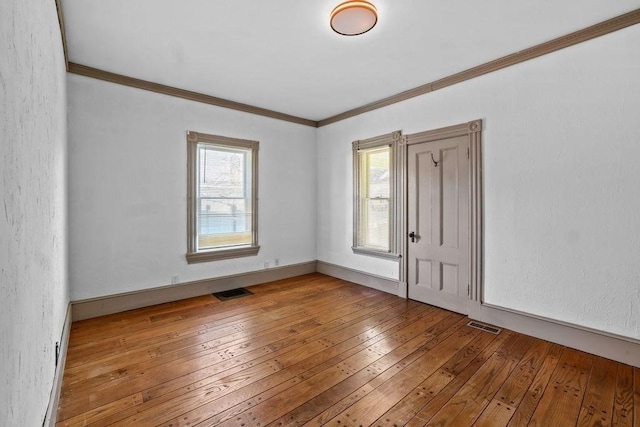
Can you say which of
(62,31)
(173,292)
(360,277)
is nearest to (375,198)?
(360,277)

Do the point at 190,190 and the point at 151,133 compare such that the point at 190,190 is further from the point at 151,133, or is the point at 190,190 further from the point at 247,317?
the point at 247,317

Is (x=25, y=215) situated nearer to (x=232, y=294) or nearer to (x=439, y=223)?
(x=232, y=294)

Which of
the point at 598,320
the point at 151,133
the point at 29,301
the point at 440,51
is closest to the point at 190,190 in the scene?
the point at 151,133

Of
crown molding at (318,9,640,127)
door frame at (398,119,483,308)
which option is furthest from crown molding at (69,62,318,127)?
door frame at (398,119,483,308)

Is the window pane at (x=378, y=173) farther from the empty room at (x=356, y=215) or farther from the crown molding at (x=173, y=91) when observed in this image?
the crown molding at (x=173, y=91)

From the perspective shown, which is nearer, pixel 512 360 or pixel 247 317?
pixel 512 360

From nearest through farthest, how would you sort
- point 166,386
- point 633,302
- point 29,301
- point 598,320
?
point 29,301 → point 166,386 → point 633,302 → point 598,320

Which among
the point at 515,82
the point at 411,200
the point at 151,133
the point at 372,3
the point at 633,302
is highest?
the point at 372,3

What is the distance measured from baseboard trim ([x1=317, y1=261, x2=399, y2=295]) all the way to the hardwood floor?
0.81 m

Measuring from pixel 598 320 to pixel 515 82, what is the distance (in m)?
2.41

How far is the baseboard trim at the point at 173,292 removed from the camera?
3475mm

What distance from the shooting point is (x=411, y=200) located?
4.11 m

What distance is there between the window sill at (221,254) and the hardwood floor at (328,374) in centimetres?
87

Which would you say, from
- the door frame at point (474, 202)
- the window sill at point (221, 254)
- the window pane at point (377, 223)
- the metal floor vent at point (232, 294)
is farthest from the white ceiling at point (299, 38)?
the metal floor vent at point (232, 294)
